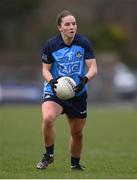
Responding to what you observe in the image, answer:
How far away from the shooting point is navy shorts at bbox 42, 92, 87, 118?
1190 cm

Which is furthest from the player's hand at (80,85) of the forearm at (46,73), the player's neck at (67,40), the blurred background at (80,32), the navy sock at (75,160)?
the blurred background at (80,32)

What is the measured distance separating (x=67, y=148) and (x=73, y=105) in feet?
18.9

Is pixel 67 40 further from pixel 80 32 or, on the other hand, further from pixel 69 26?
pixel 80 32

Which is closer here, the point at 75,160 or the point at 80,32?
the point at 75,160

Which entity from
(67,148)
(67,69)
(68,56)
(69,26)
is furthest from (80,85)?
(67,148)

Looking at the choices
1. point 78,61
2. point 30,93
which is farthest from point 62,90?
point 30,93

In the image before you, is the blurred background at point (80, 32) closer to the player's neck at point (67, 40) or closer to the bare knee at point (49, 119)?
the player's neck at point (67, 40)

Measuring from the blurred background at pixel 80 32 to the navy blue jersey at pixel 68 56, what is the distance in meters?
30.1

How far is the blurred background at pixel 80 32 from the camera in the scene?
Answer: 44.1 m

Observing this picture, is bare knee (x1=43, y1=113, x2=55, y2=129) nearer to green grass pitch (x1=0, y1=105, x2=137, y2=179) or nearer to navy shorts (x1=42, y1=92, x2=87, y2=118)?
navy shorts (x1=42, y1=92, x2=87, y2=118)

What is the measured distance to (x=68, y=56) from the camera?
1181 cm

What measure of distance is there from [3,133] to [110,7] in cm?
4039

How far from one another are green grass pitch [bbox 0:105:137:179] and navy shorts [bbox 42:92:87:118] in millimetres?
843

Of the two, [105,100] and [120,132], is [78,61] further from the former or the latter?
[105,100]
